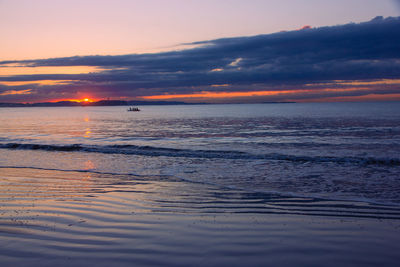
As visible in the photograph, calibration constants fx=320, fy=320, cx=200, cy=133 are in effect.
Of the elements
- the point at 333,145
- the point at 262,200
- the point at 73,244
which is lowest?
the point at 333,145

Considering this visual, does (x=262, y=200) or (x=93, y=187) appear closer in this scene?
(x=262, y=200)

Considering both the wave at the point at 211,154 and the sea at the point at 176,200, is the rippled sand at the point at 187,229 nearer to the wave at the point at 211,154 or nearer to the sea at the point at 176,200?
the sea at the point at 176,200

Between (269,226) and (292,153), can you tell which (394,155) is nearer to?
(292,153)

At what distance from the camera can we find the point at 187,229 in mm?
6410

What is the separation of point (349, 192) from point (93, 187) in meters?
8.37

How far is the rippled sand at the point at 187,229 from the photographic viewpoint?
5078mm

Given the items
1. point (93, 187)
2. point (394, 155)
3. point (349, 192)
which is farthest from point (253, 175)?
point (394, 155)

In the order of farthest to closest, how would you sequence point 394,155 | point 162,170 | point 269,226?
point 394,155 → point 162,170 → point 269,226

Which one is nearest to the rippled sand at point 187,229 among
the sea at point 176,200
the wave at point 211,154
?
the sea at point 176,200

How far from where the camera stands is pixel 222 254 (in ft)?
17.0

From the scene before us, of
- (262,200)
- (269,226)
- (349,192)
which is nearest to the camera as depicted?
(269,226)

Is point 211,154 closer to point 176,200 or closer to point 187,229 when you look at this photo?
point 176,200

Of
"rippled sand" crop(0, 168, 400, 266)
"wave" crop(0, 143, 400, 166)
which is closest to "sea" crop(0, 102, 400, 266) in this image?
"rippled sand" crop(0, 168, 400, 266)

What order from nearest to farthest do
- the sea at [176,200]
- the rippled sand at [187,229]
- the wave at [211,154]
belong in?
the rippled sand at [187,229], the sea at [176,200], the wave at [211,154]
